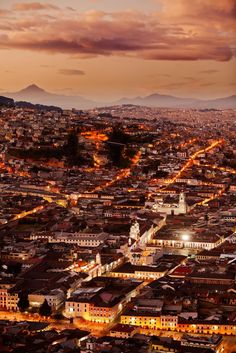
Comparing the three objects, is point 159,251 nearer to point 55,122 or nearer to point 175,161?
point 175,161

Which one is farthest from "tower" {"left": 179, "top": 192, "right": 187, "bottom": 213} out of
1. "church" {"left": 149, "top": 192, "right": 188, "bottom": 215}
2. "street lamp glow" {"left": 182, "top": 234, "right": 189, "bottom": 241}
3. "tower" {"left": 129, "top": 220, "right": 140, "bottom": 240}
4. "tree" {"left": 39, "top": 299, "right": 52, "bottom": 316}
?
"tree" {"left": 39, "top": 299, "right": 52, "bottom": 316}

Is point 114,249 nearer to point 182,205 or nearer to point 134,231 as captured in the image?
point 134,231

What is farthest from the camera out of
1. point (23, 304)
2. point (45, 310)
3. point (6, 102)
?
point (6, 102)

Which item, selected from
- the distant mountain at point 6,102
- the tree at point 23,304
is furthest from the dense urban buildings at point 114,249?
the distant mountain at point 6,102

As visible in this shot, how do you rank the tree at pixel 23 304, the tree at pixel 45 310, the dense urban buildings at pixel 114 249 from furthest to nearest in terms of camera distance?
the tree at pixel 23 304, the tree at pixel 45 310, the dense urban buildings at pixel 114 249

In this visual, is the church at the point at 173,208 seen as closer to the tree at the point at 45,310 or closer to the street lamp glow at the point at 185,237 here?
the street lamp glow at the point at 185,237

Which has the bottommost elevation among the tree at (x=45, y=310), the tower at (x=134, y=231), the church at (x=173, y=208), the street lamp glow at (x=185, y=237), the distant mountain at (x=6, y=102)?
the tree at (x=45, y=310)

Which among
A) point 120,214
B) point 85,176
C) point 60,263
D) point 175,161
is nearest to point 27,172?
point 85,176

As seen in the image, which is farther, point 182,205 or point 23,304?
point 182,205

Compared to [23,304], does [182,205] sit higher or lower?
higher

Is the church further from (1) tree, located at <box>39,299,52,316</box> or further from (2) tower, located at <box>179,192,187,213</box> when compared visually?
(1) tree, located at <box>39,299,52,316</box>

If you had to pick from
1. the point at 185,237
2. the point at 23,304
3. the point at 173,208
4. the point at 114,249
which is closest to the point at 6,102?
the point at 173,208
